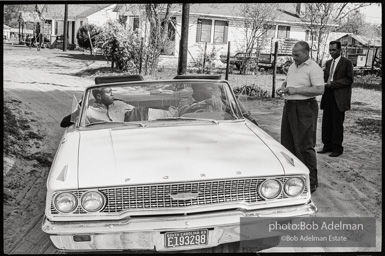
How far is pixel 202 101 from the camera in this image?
4.74 m

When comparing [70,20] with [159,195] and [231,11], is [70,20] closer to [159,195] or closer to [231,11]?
[231,11]

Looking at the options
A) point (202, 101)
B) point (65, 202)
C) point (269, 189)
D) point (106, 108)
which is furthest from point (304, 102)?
point (65, 202)

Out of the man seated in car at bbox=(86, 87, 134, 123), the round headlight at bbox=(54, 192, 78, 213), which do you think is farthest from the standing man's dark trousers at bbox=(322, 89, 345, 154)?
the round headlight at bbox=(54, 192, 78, 213)

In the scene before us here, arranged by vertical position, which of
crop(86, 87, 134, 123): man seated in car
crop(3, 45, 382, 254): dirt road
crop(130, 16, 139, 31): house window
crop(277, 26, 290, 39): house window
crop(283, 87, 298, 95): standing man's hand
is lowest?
crop(3, 45, 382, 254): dirt road

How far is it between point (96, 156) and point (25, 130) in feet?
16.0

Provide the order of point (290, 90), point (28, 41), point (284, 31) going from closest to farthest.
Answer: point (290, 90), point (284, 31), point (28, 41)

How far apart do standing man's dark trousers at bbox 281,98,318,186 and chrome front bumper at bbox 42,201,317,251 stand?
6.60 feet

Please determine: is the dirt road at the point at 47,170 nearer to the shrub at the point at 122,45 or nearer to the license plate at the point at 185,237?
the license plate at the point at 185,237

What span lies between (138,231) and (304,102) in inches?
106

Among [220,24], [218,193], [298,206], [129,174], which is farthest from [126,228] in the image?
[220,24]

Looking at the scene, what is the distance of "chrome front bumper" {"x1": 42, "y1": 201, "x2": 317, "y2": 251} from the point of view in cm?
316

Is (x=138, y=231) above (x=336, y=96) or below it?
below

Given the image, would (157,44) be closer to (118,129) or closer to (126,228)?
(118,129)

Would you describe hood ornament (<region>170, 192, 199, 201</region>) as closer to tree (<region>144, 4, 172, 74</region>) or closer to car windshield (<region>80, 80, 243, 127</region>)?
car windshield (<region>80, 80, 243, 127</region>)
